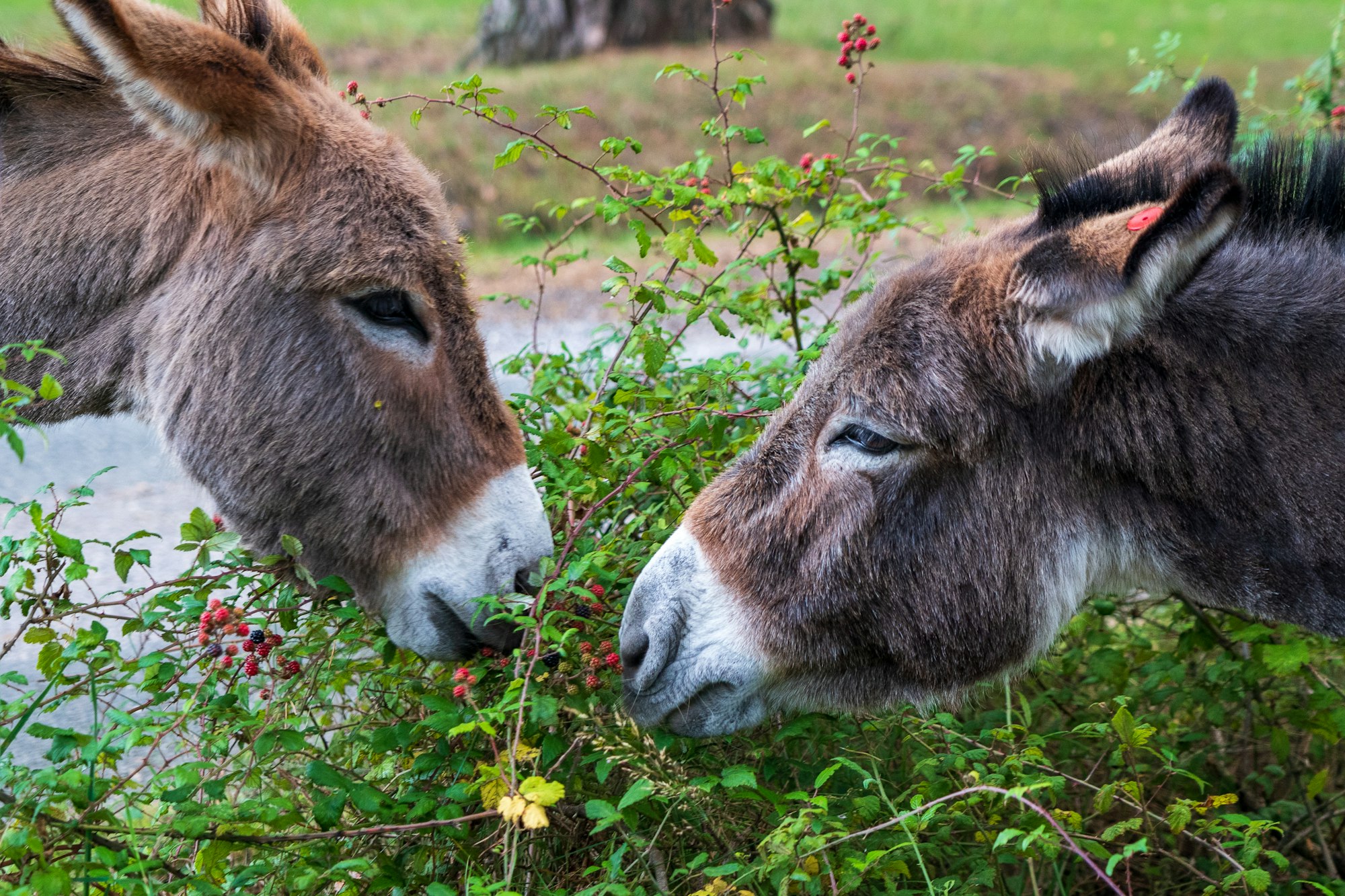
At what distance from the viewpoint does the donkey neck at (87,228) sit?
8.98 feet

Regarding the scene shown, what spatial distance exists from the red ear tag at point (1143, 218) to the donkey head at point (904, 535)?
0.09 m

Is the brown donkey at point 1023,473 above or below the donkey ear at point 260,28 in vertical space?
below

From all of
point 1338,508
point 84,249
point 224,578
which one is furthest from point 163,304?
point 1338,508

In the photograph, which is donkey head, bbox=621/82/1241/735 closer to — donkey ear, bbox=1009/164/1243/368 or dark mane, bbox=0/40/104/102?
donkey ear, bbox=1009/164/1243/368

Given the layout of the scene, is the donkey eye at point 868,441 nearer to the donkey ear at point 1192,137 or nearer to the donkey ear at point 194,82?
the donkey ear at point 1192,137

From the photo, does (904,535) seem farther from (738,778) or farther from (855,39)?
(855,39)

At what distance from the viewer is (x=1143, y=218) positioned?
7.27 ft

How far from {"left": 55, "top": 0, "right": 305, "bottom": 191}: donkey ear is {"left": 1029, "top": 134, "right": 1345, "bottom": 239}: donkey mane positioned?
1.94 meters

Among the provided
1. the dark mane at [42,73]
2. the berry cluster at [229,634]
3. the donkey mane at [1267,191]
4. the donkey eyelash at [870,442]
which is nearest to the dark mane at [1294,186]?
the donkey mane at [1267,191]

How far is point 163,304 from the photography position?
8.97ft

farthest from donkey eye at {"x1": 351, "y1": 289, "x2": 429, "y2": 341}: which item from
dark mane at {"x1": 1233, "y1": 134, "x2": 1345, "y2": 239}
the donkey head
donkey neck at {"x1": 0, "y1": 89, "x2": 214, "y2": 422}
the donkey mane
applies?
dark mane at {"x1": 1233, "y1": 134, "x2": 1345, "y2": 239}

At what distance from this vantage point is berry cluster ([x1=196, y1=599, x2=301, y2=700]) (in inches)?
95.7

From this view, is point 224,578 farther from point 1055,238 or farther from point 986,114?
point 986,114

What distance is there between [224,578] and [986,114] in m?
12.8
